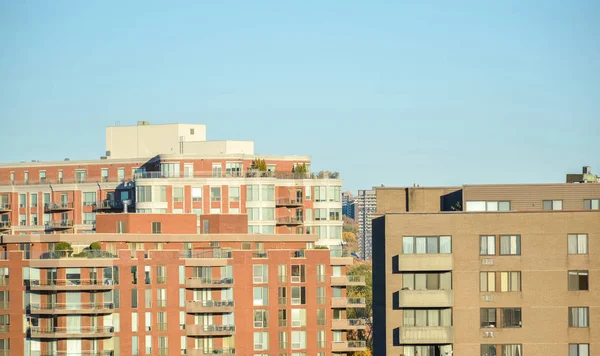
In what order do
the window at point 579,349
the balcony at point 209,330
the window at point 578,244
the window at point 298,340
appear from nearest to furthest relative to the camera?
the window at point 579,349, the window at point 578,244, the balcony at point 209,330, the window at point 298,340

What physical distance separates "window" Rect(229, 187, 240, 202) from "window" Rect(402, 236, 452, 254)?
279 ft

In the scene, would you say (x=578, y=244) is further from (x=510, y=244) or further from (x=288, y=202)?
(x=288, y=202)

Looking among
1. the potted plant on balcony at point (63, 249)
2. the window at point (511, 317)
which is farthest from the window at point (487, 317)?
the potted plant on balcony at point (63, 249)

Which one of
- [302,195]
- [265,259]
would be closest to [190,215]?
[265,259]

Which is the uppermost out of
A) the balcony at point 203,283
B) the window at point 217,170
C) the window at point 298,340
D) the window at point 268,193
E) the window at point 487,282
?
the window at point 217,170

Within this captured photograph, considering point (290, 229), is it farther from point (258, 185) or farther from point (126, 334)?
point (126, 334)

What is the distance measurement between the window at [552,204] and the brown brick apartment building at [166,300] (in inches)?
2023

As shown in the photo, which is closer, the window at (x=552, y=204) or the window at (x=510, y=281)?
the window at (x=510, y=281)

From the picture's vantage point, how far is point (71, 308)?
158m

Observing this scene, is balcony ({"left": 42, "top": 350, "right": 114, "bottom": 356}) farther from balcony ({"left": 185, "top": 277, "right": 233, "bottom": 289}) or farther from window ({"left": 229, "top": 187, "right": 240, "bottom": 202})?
window ({"left": 229, "top": 187, "right": 240, "bottom": 202})

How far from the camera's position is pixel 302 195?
194000 mm

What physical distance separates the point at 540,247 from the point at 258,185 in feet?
293

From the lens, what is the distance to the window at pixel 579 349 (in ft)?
331

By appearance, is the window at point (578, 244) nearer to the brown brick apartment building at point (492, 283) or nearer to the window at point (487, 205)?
the brown brick apartment building at point (492, 283)
